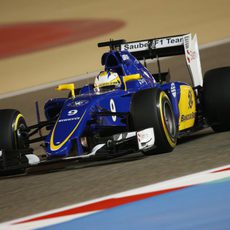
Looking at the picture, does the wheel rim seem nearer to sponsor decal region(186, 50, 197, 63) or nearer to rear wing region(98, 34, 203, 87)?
rear wing region(98, 34, 203, 87)

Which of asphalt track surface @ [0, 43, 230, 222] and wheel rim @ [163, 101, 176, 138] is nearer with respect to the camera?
asphalt track surface @ [0, 43, 230, 222]

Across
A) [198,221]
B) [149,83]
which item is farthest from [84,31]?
[198,221]

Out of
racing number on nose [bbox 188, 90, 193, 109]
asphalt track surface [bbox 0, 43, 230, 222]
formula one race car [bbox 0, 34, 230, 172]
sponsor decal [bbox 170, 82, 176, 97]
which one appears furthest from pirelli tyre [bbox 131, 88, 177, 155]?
racing number on nose [bbox 188, 90, 193, 109]

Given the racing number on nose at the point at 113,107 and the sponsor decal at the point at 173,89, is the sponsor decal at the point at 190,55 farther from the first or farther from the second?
the racing number on nose at the point at 113,107

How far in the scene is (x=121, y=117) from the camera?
945cm

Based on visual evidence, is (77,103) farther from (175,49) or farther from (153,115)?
(175,49)

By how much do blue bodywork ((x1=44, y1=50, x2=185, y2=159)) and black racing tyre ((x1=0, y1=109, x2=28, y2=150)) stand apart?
411 millimetres

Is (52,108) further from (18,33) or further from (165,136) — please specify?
(18,33)

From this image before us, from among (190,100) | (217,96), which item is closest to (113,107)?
(190,100)

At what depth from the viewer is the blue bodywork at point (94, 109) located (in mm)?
8961

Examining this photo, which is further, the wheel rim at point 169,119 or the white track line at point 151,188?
the wheel rim at point 169,119

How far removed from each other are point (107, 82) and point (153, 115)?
1.34m

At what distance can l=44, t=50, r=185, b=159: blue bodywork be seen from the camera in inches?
353

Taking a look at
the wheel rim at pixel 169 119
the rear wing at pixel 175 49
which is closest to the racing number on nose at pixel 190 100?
the rear wing at pixel 175 49
